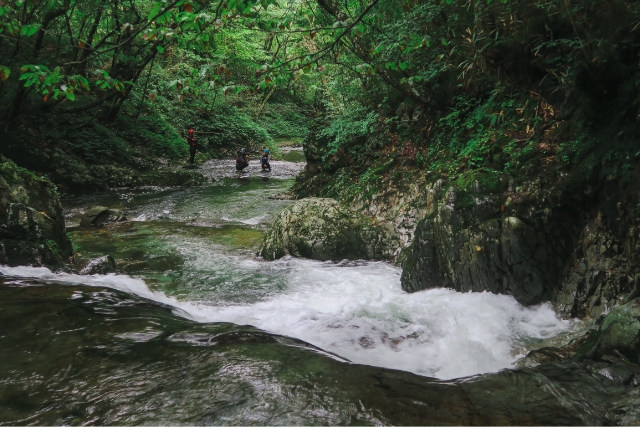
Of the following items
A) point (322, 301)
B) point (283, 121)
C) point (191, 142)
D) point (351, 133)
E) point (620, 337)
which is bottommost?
point (322, 301)

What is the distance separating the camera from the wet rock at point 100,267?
18.5 feet

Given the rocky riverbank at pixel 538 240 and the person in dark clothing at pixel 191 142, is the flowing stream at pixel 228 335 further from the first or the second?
the person in dark clothing at pixel 191 142

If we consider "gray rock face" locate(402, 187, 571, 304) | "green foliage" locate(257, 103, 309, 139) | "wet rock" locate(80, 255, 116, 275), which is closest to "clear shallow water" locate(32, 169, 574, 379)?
"gray rock face" locate(402, 187, 571, 304)

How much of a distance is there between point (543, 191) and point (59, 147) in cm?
1538

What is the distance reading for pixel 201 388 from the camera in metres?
2.42

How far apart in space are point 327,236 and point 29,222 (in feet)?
14.6

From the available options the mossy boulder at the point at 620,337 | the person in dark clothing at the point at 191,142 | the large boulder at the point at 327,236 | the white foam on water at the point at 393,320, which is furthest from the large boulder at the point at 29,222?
the person in dark clothing at the point at 191,142

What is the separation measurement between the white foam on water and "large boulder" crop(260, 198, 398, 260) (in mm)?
1126

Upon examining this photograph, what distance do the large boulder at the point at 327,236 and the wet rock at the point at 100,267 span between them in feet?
8.30

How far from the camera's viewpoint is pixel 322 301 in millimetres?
5461

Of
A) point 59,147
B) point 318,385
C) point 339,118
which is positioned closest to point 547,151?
point 318,385

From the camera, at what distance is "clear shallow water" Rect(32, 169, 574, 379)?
400 centimetres

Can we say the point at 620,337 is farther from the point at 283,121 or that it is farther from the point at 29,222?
the point at 283,121

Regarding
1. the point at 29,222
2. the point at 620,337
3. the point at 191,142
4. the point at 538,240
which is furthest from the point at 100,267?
the point at 191,142
